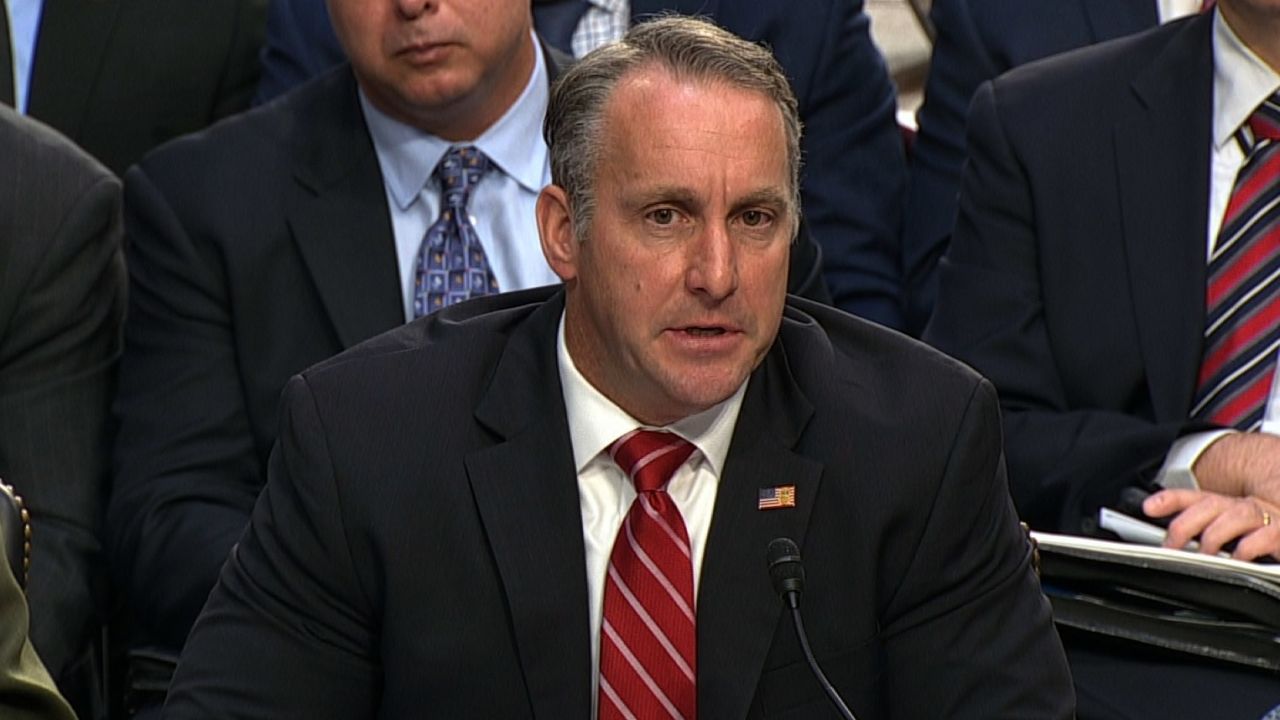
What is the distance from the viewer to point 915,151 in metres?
3.71

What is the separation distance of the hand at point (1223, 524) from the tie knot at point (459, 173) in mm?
1099

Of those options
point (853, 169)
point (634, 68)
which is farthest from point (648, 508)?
point (853, 169)

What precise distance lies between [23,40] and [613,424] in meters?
1.93

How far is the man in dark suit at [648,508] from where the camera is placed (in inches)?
86.7

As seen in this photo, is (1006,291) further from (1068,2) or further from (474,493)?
(474,493)

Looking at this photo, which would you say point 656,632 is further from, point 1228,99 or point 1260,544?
point 1228,99

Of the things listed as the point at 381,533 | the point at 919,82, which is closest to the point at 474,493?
the point at 381,533

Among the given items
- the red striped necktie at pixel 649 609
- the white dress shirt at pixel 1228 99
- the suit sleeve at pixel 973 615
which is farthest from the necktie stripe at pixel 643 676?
the white dress shirt at pixel 1228 99

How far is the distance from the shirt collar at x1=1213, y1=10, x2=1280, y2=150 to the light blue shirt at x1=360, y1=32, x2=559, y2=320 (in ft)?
3.18

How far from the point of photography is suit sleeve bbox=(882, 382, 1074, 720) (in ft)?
7.25

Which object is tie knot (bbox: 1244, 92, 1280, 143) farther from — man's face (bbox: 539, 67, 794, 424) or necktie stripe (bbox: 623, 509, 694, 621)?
necktie stripe (bbox: 623, 509, 694, 621)

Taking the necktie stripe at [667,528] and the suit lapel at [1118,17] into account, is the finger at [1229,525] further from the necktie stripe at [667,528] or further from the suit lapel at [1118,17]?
the suit lapel at [1118,17]

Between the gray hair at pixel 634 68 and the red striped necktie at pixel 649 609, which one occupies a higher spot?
the gray hair at pixel 634 68

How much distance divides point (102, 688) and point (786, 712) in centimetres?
133
